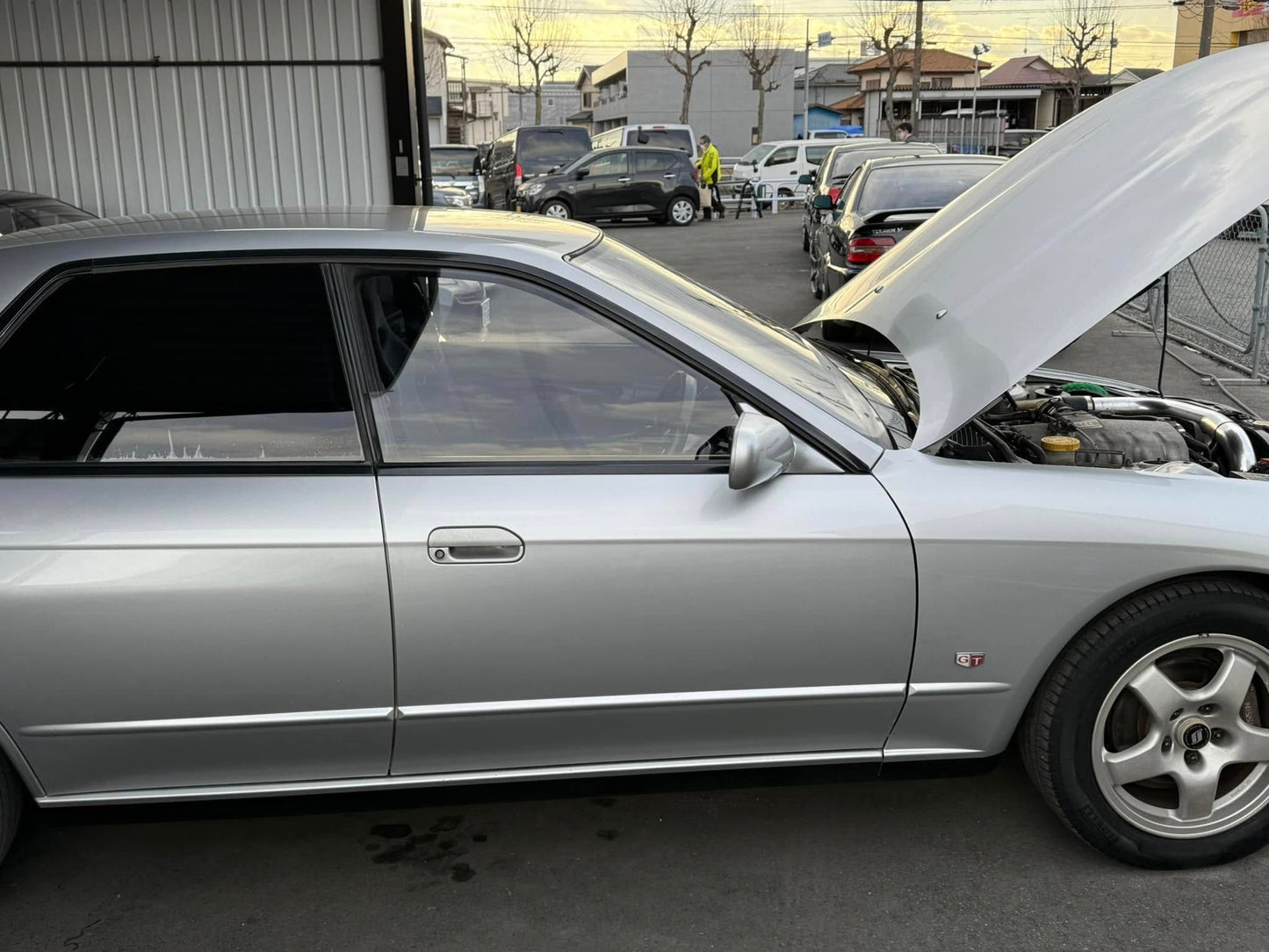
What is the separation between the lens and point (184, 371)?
262 centimetres

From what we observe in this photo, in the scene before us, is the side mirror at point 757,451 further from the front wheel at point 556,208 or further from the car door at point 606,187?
the car door at point 606,187

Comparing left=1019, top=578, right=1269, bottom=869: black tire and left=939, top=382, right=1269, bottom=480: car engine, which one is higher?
left=939, top=382, right=1269, bottom=480: car engine

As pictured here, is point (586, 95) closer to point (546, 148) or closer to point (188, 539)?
point (546, 148)

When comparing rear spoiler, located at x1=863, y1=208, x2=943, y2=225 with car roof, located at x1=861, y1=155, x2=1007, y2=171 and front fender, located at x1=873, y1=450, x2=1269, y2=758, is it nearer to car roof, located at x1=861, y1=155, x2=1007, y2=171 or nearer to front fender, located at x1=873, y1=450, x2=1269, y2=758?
car roof, located at x1=861, y1=155, x2=1007, y2=171

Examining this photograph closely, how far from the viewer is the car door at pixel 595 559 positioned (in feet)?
8.30

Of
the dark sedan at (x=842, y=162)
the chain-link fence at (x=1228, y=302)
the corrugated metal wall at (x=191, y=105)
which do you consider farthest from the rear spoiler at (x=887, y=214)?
the dark sedan at (x=842, y=162)

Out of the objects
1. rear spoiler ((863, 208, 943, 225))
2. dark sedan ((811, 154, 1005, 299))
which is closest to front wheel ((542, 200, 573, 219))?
dark sedan ((811, 154, 1005, 299))

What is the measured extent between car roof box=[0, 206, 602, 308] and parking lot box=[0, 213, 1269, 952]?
1269 millimetres

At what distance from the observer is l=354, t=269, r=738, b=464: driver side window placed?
8.66 ft

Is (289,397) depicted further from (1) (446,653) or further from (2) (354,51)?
(2) (354,51)

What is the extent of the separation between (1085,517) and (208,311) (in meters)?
2.08

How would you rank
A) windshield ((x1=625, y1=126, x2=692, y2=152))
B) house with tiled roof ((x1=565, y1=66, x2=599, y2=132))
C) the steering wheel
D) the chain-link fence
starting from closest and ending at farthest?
the steering wheel, the chain-link fence, windshield ((x1=625, y1=126, x2=692, y2=152)), house with tiled roof ((x1=565, y1=66, x2=599, y2=132))

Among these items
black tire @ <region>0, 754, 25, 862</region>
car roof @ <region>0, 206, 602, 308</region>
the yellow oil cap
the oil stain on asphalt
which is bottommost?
the oil stain on asphalt

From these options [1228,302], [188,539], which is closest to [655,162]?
[1228,302]
